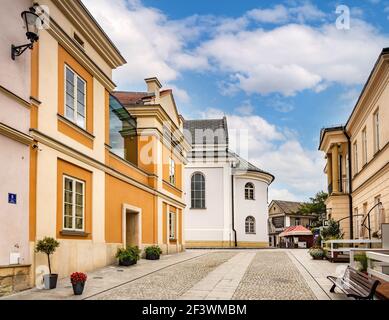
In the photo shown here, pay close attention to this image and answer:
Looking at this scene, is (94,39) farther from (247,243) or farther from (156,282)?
(247,243)

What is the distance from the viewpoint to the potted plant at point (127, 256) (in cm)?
1644

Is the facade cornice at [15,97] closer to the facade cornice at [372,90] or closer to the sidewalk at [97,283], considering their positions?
the sidewalk at [97,283]

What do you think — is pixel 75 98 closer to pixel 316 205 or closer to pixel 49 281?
pixel 49 281

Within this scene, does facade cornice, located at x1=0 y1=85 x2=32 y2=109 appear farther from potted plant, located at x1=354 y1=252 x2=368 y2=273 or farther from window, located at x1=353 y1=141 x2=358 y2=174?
window, located at x1=353 y1=141 x2=358 y2=174

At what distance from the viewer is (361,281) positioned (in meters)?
8.29

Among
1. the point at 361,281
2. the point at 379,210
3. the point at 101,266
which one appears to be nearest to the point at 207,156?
the point at 379,210

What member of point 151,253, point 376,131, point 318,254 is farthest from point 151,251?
point 376,131

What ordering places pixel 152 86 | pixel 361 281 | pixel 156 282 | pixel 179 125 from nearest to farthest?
pixel 361 281 < pixel 156 282 < pixel 152 86 < pixel 179 125

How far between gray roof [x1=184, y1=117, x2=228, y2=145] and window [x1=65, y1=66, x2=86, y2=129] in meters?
30.1

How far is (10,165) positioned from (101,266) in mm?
6066

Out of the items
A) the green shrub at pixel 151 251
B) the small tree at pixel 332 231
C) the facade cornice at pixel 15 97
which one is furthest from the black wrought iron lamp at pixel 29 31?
the small tree at pixel 332 231

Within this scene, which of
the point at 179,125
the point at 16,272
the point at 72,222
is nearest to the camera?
the point at 16,272

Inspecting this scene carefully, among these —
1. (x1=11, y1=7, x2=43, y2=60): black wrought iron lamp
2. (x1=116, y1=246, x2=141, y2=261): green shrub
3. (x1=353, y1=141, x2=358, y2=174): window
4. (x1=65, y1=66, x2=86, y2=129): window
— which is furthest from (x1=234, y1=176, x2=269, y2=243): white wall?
(x1=11, y1=7, x2=43, y2=60): black wrought iron lamp

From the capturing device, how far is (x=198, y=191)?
137 ft
